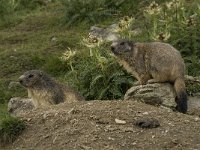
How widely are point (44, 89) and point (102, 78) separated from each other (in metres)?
1.02

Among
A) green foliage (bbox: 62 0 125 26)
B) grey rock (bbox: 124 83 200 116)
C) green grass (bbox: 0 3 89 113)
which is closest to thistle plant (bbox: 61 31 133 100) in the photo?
grey rock (bbox: 124 83 200 116)

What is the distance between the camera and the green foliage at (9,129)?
360 inches

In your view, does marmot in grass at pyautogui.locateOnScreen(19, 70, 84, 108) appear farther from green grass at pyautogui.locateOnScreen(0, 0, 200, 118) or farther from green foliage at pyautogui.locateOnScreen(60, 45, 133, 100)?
green grass at pyautogui.locateOnScreen(0, 0, 200, 118)

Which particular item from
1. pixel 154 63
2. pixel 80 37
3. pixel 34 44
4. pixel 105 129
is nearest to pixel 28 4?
pixel 34 44

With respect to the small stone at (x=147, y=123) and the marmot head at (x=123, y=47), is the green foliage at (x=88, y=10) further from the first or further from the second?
the small stone at (x=147, y=123)

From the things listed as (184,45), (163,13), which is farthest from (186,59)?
(163,13)

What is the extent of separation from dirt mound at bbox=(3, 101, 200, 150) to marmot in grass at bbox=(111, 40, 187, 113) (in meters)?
1.20

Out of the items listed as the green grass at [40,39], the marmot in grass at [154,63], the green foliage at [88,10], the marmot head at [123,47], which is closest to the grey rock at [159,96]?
the marmot in grass at [154,63]

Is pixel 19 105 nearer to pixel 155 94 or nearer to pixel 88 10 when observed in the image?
pixel 155 94

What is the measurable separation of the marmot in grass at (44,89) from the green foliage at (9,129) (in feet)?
7.78

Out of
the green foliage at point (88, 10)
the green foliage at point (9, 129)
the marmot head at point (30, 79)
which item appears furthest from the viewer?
the green foliage at point (88, 10)

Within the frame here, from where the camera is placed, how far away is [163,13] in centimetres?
1391

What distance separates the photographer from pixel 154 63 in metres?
11.0

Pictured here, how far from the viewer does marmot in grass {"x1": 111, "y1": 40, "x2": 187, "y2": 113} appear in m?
10.7
